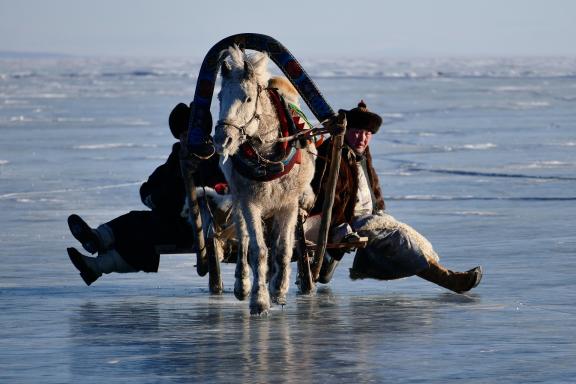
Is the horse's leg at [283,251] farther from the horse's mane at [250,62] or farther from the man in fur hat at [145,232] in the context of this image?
the horse's mane at [250,62]

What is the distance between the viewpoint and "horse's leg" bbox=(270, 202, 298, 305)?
9.55m

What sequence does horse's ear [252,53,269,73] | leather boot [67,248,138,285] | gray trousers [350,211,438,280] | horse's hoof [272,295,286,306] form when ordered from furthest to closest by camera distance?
leather boot [67,248,138,285]
gray trousers [350,211,438,280]
horse's hoof [272,295,286,306]
horse's ear [252,53,269,73]

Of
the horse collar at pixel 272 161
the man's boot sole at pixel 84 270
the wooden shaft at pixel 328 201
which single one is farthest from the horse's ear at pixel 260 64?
the man's boot sole at pixel 84 270

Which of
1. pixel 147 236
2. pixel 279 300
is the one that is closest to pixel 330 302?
pixel 279 300

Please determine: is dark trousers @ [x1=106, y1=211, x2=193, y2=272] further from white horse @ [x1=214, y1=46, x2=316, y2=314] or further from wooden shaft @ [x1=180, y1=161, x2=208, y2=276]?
white horse @ [x1=214, y1=46, x2=316, y2=314]

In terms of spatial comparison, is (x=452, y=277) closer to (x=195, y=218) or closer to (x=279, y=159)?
(x=279, y=159)

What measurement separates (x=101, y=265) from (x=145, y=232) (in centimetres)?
40

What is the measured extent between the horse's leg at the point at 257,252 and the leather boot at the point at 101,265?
1.13 m

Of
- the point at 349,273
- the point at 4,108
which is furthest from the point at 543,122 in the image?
the point at 349,273

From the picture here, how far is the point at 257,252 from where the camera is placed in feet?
31.2

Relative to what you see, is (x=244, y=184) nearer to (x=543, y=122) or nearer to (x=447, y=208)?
(x=447, y=208)

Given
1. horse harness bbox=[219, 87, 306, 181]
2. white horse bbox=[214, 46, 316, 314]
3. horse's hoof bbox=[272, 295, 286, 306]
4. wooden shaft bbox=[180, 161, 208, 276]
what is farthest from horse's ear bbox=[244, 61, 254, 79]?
horse's hoof bbox=[272, 295, 286, 306]

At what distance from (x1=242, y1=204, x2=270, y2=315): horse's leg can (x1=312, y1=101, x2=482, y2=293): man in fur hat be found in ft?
2.32

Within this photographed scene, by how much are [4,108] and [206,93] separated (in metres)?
31.2
